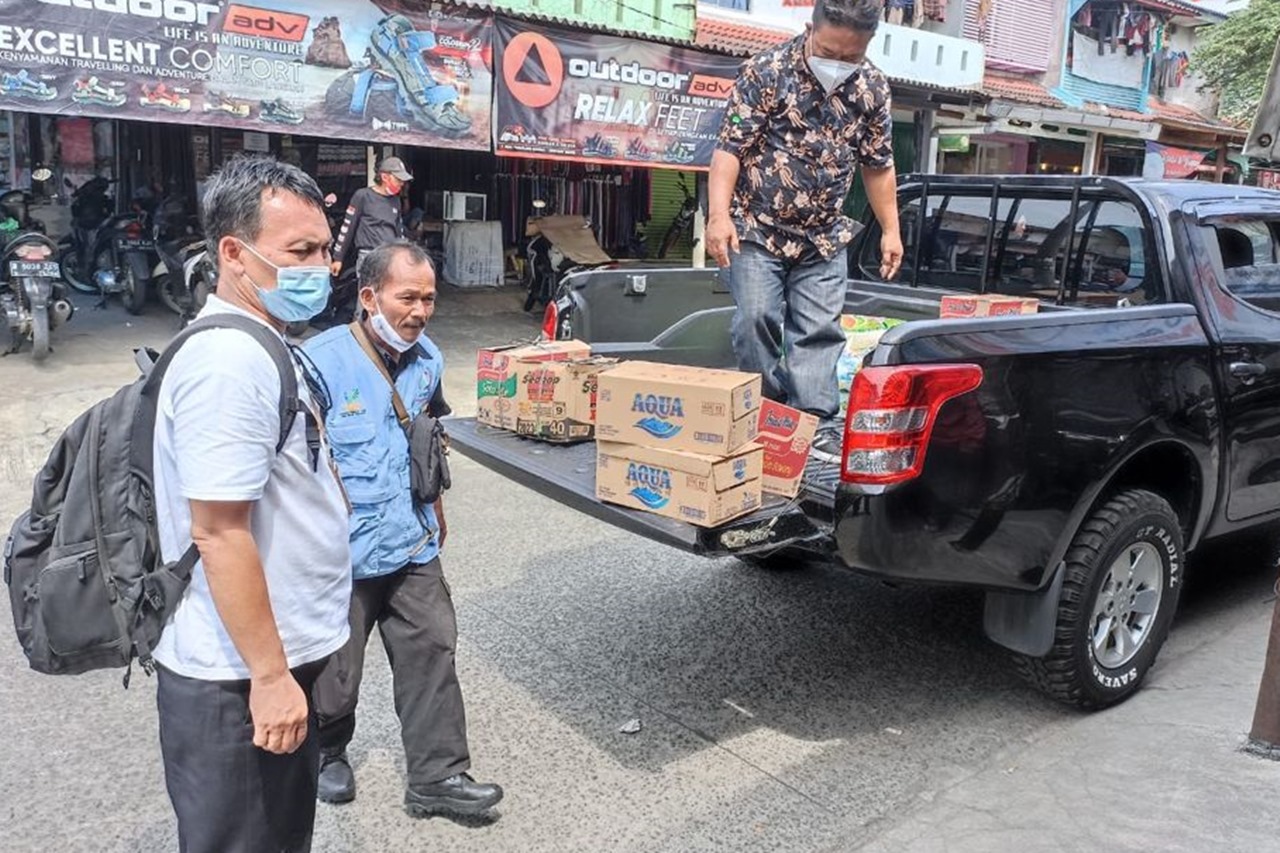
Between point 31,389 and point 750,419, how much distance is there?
22.2 feet

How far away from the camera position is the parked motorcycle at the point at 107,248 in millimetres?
10805

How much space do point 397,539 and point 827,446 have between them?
5.14 feet

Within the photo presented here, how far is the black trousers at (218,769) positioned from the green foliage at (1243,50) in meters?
21.4

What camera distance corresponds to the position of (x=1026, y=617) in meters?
3.49

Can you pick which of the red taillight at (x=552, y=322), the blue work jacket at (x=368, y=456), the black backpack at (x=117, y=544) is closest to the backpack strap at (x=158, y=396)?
the black backpack at (x=117, y=544)

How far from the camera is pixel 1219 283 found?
4.14 m

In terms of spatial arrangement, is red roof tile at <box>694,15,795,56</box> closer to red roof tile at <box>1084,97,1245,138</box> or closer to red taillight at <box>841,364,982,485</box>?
red roof tile at <box>1084,97,1245,138</box>

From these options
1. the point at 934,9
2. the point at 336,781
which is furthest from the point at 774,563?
the point at 934,9

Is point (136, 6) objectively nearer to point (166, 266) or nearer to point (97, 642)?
point (166, 266)

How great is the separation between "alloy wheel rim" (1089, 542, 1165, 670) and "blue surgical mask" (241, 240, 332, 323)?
2.82 m

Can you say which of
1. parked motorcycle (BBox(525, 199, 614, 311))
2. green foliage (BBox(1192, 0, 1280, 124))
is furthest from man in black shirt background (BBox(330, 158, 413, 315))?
green foliage (BBox(1192, 0, 1280, 124))

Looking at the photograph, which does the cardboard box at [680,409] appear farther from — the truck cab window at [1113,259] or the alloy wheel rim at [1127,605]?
the truck cab window at [1113,259]

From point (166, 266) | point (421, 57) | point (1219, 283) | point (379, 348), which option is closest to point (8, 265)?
point (166, 266)

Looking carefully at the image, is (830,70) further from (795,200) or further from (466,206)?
(466,206)
